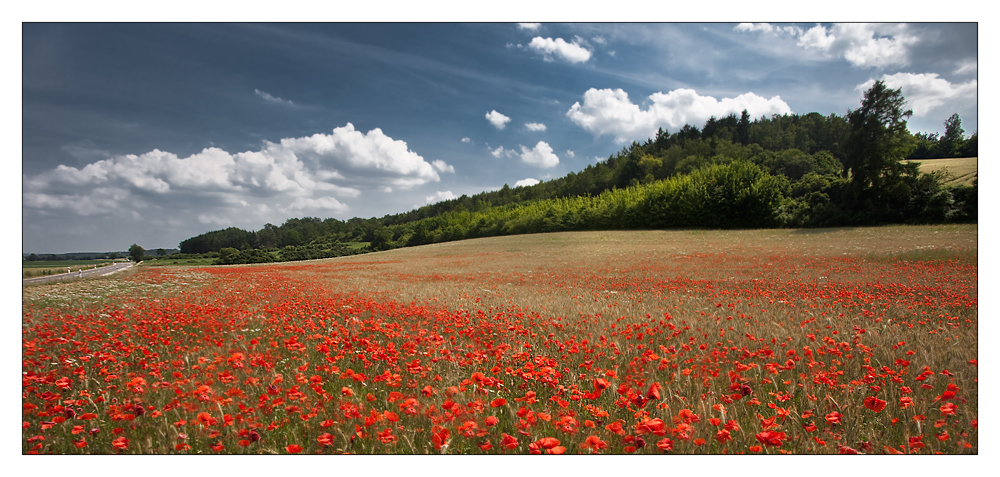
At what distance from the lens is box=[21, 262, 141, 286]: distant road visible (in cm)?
414

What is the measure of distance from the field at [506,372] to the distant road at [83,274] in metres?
0.11

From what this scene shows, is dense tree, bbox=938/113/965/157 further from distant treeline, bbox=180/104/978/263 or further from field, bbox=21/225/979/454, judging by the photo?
field, bbox=21/225/979/454

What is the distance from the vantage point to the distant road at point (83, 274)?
13.6 feet

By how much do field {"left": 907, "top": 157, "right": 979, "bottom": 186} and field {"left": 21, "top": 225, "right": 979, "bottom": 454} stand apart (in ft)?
2.10

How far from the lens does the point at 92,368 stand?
132 inches

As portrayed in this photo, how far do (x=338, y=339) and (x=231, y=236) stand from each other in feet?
10.3

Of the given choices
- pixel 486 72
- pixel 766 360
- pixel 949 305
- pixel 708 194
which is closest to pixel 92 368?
pixel 486 72

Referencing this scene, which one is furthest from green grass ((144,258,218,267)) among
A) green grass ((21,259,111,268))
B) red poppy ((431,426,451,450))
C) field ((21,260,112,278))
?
red poppy ((431,426,451,450))

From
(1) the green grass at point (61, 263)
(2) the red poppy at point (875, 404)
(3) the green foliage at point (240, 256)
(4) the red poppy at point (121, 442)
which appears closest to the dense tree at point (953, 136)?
(2) the red poppy at point (875, 404)

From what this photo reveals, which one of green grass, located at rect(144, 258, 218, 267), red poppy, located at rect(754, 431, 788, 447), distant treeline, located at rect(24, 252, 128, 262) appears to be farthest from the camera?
green grass, located at rect(144, 258, 218, 267)

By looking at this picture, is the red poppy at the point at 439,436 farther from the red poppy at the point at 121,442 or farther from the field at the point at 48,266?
the field at the point at 48,266

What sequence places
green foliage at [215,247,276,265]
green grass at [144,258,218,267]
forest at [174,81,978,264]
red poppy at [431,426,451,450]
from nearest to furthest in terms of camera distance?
red poppy at [431,426,451,450]
forest at [174,81,978,264]
green grass at [144,258,218,267]
green foliage at [215,247,276,265]

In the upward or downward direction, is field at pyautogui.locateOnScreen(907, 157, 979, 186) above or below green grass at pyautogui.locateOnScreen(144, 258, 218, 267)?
above

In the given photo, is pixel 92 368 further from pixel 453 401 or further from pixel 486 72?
pixel 486 72
